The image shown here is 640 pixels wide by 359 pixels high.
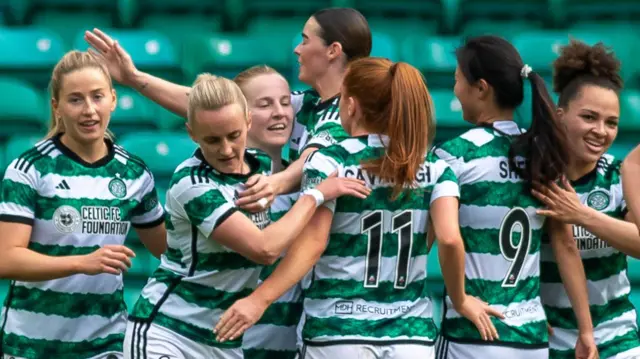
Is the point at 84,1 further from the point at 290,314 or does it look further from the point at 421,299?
the point at 421,299

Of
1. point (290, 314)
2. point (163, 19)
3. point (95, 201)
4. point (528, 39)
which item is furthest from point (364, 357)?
point (163, 19)

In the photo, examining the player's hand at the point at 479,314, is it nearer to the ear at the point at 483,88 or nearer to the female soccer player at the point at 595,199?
the female soccer player at the point at 595,199

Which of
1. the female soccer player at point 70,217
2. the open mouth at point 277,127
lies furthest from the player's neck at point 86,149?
the open mouth at point 277,127

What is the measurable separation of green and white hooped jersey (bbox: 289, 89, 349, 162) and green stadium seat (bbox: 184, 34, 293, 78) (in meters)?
2.29

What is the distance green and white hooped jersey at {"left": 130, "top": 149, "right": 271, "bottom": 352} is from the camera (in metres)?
3.57

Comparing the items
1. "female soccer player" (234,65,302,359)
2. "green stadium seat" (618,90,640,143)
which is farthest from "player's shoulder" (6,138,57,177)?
"green stadium seat" (618,90,640,143)

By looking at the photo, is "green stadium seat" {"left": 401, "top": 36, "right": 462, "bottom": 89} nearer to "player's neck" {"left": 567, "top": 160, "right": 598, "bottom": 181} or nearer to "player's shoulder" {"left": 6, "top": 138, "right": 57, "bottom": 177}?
"player's neck" {"left": 567, "top": 160, "right": 598, "bottom": 181}

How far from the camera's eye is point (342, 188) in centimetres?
345

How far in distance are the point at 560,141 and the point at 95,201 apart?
1509 millimetres

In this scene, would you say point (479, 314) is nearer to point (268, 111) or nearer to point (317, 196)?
point (317, 196)

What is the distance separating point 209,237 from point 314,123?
821mm

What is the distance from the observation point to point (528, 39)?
22.0ft

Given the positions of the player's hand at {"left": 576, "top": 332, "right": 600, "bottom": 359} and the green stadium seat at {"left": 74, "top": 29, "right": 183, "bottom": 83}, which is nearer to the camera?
the player's hand at {"left": 576, "top": 332, "right": 600, "bottom": 359}

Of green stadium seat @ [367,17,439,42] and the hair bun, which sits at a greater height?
green stadium seat @ [367,17,439,42]
